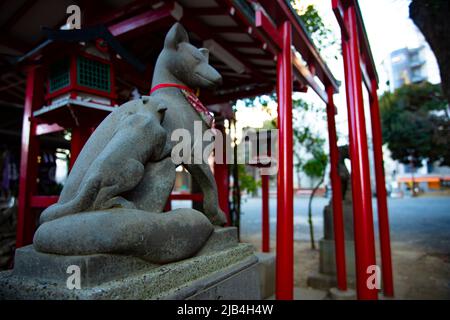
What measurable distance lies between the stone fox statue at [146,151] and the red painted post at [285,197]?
705 millimetres

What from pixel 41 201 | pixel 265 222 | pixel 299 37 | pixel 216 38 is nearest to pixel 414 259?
pixel 265 222

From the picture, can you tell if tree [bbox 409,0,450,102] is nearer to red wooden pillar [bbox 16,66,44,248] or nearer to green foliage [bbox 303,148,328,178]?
green foliage [bbox 303,148,328,178]

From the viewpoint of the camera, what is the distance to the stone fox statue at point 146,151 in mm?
1494

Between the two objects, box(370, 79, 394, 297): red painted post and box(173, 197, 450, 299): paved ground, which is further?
box(173, 197, 450, 299): paved ground

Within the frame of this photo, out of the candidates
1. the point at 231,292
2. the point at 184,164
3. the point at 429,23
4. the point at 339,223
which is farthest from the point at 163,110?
the point at 429,23

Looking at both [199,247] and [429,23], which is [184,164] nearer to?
[199,247]

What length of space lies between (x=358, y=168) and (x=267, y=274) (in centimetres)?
203

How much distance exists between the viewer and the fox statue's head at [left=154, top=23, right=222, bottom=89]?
204 centimetres

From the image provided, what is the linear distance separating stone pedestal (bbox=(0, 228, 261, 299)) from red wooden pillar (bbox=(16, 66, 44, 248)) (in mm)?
2850

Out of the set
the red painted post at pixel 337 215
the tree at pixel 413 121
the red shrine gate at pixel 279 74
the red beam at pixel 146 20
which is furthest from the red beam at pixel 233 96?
the tree at pixel 413 121

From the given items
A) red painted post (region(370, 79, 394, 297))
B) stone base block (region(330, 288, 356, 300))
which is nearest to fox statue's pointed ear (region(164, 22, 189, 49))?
red painted post (region(370, 79, 394, 297))

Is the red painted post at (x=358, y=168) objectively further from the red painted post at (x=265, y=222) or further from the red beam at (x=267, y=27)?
the red painted post at (x=265, y=222)

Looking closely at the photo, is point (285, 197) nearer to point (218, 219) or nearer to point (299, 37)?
point (218, 219)

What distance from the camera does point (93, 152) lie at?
1.69 metres
